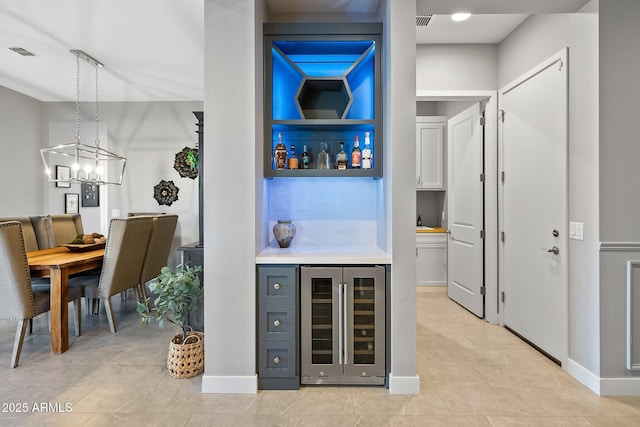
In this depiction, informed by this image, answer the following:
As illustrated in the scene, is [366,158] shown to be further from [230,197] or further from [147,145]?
[147,145]

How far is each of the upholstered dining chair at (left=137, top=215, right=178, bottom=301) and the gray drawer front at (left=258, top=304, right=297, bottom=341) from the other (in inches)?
93.4

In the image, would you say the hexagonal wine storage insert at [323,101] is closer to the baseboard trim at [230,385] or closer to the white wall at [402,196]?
the white wall at [402,196]

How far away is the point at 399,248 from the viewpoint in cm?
222

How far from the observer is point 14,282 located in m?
2.66

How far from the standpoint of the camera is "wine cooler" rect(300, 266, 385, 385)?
2.26m

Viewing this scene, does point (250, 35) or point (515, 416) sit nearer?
point (515, 416)

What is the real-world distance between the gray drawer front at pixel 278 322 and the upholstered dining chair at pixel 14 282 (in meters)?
1.99

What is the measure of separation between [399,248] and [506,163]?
187 cm

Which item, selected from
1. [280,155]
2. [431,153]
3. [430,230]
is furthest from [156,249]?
[431,153]

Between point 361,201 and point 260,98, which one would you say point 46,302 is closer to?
point 260,98

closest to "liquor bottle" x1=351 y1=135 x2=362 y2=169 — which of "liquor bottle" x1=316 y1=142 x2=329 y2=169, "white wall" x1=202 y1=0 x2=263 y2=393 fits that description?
"liquor bottle" x1=316 y1=142 x2=329 y2=169

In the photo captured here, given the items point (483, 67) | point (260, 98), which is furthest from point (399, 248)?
point (483, 67)

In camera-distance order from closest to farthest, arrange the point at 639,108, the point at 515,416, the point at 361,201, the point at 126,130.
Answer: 1. the point at 515,416
2. the point at 639,108
3. the point at 361,201
4. the point at 126,130

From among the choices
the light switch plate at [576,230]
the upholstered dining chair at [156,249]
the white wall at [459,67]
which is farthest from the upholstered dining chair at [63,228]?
the light switch plate at [576,230]
